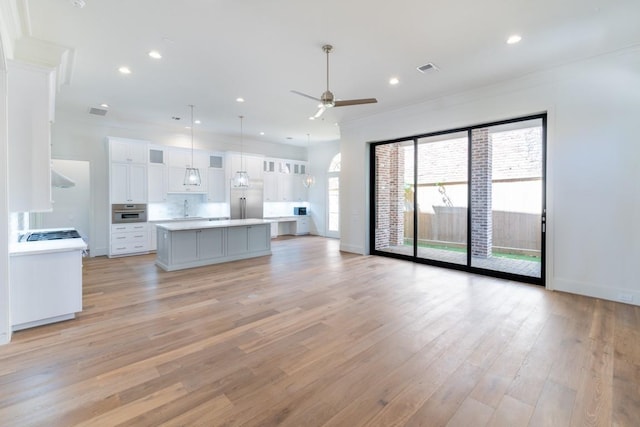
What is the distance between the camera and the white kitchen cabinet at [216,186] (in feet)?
28.3

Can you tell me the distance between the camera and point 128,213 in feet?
23.3

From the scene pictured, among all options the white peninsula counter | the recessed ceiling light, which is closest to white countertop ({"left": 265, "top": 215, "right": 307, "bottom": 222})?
the white peninsula counter

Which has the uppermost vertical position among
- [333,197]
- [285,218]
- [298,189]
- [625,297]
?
[298,189]

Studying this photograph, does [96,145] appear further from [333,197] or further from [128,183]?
[333,197]

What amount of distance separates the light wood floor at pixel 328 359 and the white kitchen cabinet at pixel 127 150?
395cm

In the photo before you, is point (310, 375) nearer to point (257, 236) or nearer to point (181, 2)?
point (181, 2)

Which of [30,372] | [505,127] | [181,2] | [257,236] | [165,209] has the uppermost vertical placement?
[181,2]

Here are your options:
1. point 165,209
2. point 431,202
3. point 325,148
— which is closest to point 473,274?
point 431,202

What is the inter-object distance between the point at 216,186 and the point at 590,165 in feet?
27.6

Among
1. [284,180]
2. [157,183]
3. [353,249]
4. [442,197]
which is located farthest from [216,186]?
[442,197]

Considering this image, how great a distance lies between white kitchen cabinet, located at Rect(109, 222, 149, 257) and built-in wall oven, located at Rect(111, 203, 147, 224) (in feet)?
0.35

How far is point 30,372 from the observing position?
231 cm

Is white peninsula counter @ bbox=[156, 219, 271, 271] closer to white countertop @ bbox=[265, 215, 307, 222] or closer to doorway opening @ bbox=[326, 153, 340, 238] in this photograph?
white countertop @ bbox=[265, 215, 307, 222]

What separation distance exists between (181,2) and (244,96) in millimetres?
2722
